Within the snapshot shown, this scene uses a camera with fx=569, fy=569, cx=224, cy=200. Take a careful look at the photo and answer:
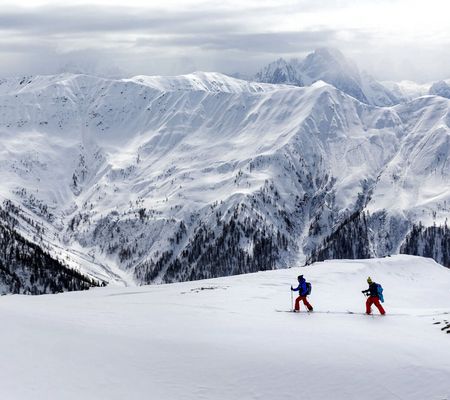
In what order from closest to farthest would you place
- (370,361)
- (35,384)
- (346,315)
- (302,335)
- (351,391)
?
(35,384) < (351,391) < (370,361) < (302,335) < (346,315)

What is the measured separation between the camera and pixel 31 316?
30.7m

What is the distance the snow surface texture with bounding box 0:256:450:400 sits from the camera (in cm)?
2145

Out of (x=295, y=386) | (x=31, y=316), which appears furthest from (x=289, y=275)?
(x=295, y=386)

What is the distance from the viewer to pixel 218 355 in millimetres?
24547

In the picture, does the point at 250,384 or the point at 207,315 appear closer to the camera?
the point at 250,384

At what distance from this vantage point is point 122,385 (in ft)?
69.9

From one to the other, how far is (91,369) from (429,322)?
67.7 ft

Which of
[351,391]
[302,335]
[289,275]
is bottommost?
[351,391]

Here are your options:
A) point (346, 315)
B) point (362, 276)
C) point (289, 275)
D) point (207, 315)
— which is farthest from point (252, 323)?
point (362, 276)

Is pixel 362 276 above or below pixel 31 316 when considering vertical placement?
above

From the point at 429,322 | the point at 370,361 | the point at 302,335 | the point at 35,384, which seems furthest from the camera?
the point at 429,322

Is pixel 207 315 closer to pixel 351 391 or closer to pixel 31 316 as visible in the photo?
pixel 31 316

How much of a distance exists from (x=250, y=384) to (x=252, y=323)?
9.33 m

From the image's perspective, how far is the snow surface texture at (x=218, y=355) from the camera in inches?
845
